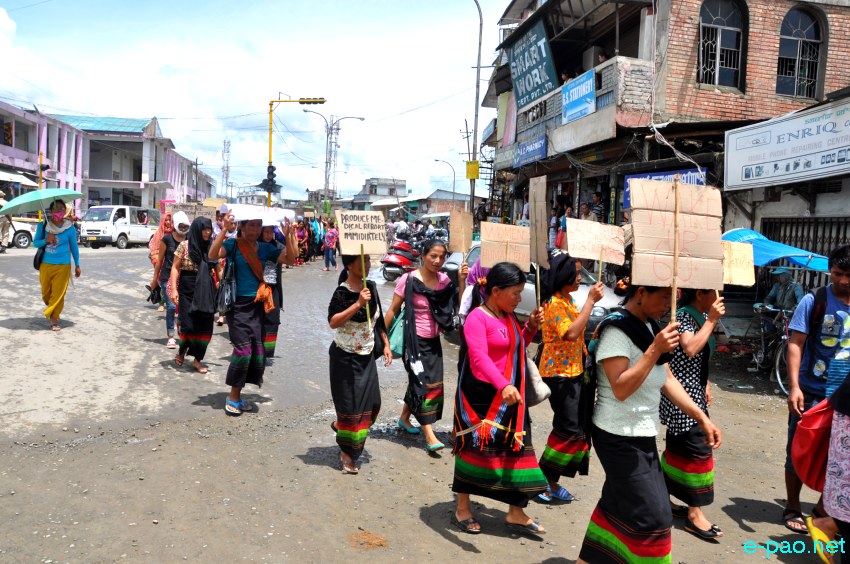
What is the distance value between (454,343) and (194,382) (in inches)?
197

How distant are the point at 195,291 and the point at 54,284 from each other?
127 inches

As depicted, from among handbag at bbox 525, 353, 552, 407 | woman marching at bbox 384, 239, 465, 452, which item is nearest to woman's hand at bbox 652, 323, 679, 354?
handbag at bbox 525, 353, 552, 407

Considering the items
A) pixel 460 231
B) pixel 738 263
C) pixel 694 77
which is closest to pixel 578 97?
pixel 694 77

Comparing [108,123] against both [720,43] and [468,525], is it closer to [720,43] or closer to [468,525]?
[720,43]

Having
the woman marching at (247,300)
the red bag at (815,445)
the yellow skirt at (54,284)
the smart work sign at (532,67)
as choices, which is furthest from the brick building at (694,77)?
the red bag at (815,445)

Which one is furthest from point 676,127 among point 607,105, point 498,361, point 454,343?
point 498,361

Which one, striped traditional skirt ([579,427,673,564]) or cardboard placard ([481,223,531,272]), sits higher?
cardboard placard ([481,223,531,272])

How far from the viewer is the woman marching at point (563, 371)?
4.28 m

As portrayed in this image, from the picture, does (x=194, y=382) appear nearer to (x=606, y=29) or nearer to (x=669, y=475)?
(x=669, y=475)

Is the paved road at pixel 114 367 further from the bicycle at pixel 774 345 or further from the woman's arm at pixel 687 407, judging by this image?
the bicycle at pixel 774 345

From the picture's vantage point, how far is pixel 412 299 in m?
5.32

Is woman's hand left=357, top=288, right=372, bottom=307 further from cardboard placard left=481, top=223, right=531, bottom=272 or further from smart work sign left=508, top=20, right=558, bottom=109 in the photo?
smart work sign left=508, top=20, right=558, bottom=109

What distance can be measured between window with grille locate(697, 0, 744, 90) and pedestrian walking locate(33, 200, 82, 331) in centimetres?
1364

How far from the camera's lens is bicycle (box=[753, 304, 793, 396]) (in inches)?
324
